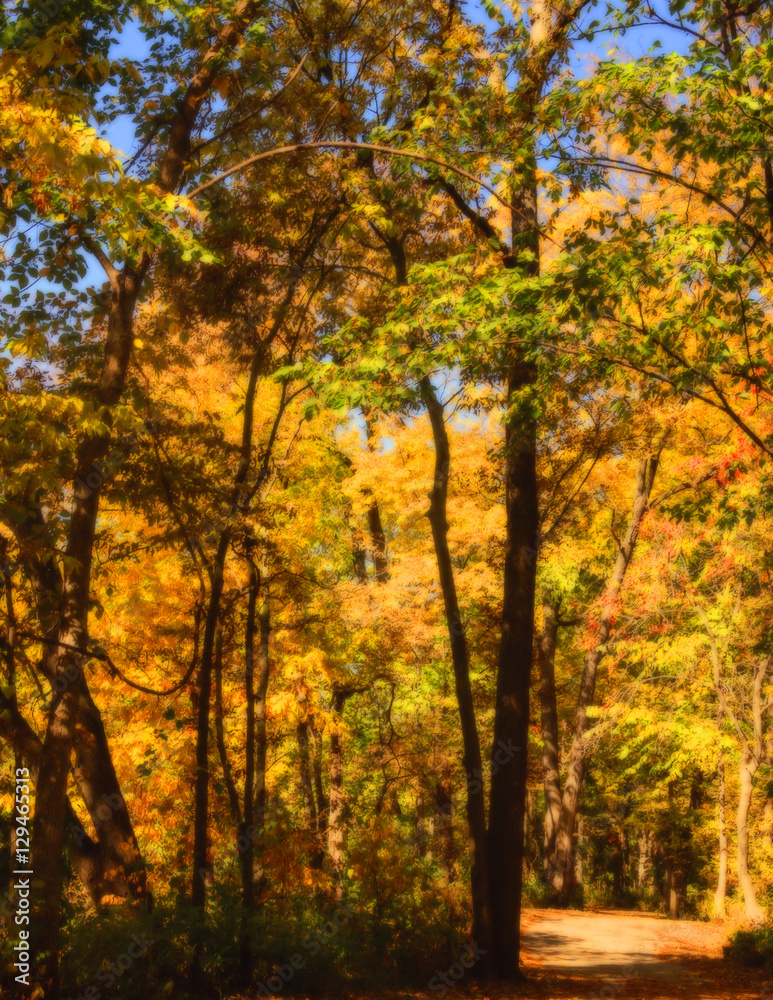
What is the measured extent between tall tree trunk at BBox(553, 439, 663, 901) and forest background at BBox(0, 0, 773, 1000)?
2215mm

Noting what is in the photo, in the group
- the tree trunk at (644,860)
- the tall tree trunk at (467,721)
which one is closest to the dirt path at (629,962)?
the tall tree trunk at (467,721)

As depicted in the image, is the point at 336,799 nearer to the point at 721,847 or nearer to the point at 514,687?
the point at 514,687

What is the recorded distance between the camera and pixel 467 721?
358 inches

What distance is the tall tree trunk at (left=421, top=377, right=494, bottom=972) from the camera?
8.53 metres

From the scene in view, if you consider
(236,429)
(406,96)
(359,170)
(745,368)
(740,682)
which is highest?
(406,96)

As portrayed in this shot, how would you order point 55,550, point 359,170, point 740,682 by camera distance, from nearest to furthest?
point 55,550
point 359,170
point 740,682

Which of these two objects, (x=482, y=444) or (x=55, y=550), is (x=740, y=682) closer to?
(x=482, y=444)

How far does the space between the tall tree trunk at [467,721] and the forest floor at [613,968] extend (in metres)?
0.64

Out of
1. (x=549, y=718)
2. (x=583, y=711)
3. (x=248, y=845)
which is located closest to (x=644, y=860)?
(x=549, y=718)

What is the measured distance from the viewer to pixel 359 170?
897 cm

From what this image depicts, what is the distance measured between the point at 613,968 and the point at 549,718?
8.51 m

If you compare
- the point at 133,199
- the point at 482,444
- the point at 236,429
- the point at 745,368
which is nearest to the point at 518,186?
the point at 745,368

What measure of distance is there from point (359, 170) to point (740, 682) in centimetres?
1062

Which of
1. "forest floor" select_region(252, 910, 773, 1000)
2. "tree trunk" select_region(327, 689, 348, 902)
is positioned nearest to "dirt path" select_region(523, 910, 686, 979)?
"forest floor" select_region(252, 910, 773, 1000)
